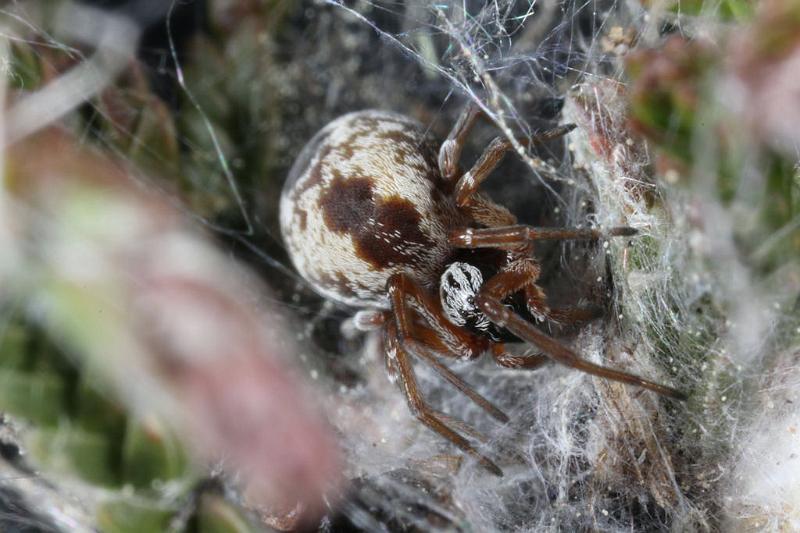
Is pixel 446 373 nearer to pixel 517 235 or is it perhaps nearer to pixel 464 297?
pixel 464 297

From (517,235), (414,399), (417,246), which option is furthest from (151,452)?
(517,235)

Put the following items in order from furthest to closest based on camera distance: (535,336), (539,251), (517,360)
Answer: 1. (539,251)
2. (517,360)
3. (535,336)

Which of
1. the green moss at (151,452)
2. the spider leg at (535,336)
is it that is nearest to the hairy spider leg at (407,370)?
the spider leg at (535,336)

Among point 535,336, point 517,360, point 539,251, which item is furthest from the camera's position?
point 539,251

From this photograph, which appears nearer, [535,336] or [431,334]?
[535,336]

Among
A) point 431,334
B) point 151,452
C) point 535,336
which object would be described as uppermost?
point 535,336

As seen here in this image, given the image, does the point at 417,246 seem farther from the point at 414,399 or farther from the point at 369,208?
the point at 414,399

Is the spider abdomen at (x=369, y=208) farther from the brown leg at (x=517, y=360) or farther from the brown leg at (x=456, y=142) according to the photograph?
the brown leg at (x=517, y=360)

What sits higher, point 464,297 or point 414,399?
point 464,297
